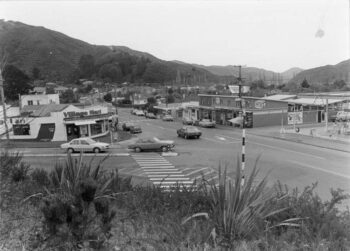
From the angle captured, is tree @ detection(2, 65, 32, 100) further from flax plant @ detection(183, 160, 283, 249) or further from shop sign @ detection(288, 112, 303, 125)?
shop sign @ detection(288, 112, 303, 125)

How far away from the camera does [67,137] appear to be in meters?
36.0

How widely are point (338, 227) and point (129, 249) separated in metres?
2.52

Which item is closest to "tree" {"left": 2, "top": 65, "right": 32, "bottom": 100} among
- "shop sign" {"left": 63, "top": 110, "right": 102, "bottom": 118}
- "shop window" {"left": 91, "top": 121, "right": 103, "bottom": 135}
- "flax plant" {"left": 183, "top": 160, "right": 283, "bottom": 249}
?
"flax plant" {"left": 183, "top": 160, "right": 283, "bottom": 249}

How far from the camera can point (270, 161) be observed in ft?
65.5

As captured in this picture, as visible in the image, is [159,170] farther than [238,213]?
Yes

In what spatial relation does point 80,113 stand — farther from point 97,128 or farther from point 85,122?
point 97,128

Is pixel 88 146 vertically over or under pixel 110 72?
under

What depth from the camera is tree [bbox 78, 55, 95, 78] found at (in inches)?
4211

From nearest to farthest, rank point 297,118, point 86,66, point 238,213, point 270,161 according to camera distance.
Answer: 1. point 238,213
2. point 270,161
3. point 297,118
4. point 86,66

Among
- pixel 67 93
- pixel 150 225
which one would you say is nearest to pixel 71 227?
pixel 150 225

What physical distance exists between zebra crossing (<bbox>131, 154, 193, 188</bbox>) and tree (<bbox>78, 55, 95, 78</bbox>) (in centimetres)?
8560

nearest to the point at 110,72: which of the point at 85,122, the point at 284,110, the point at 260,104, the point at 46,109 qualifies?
the point at 260,104

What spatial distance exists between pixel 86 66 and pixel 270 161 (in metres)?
105

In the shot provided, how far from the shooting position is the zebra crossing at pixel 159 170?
49.8ft
